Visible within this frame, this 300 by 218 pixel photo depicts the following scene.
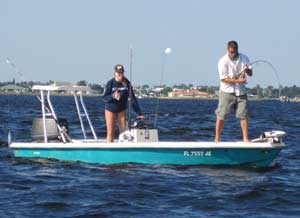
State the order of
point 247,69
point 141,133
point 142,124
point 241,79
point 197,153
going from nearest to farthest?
point 247,69 < point 241,79 < point 197,153 < point 141,133 < point 142,124

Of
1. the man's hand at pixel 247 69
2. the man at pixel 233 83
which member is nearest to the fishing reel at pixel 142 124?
the man at pixel 233 83

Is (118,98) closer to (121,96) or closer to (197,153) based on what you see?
(121,96)

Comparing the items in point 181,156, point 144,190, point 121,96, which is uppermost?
point 121,96

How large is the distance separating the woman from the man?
1616mm

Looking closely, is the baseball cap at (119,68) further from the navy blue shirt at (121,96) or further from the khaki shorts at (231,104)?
the khaki shorts at (231,104)

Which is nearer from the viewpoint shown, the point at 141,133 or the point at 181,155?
the point at 181,155

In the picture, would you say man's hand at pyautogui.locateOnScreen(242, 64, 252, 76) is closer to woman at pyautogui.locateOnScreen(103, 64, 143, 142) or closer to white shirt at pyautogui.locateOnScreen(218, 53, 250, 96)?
white shirt at pyautogui.locateOnScreen(218, 53, 250, 96)

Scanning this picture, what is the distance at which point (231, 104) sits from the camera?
1559cm

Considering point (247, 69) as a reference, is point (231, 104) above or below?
below

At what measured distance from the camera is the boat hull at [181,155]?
50.7 ft

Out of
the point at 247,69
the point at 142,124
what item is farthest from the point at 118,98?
the point at 247,69

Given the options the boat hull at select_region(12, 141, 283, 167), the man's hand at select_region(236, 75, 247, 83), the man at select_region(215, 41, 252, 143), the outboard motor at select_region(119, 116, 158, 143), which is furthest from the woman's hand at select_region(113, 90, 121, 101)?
the man's hand at select_region(236, 75, 247, 83)

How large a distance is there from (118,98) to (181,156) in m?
1.69

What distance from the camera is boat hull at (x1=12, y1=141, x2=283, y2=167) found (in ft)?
50.7
